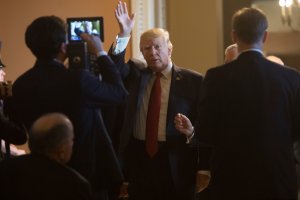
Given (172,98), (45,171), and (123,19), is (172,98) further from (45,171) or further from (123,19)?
(45,171)

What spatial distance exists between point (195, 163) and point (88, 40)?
1.05m

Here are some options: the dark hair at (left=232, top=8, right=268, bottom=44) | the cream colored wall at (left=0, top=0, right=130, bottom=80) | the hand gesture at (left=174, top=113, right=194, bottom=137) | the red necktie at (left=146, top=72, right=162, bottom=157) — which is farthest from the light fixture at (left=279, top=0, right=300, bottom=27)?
the dark hair at (left=232, top=8, right=268, bottom=44)

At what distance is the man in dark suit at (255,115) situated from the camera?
2.38 m

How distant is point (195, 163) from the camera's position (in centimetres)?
323

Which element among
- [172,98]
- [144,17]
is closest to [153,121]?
[172,98]

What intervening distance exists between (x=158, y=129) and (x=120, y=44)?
1.61 feet

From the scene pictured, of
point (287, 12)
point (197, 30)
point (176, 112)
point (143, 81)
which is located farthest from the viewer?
point (197, 30)

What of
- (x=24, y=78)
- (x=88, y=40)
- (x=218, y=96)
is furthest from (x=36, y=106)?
(x=218, y=96)

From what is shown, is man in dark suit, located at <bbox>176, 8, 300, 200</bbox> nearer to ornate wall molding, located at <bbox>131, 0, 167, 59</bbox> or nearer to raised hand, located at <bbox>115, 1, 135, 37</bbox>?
raised hand, located at <bbox>115, 1, 135, 37</bbox>

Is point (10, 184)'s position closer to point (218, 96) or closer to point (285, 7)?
point (218, 96)

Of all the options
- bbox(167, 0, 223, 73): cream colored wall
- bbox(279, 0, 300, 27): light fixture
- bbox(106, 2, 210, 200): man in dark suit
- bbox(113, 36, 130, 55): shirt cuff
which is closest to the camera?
bbox(113, 36, 130, 55): shirt cuff

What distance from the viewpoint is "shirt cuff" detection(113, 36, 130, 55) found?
3.00m

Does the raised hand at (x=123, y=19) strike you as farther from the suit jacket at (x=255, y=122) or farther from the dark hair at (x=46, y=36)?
the suit jacket at (x=255, y=122)

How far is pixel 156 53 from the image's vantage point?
3.24 meters
